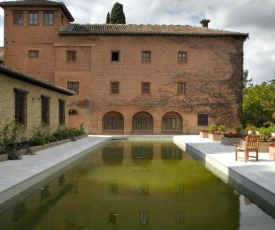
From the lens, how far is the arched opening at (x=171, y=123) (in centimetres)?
3253

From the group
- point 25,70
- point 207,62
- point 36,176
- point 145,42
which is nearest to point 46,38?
point 25,70

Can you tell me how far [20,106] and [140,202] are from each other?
35.8 feet

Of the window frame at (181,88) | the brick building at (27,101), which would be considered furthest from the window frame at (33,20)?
the window frame at (181,88)

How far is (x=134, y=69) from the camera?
1275 inches

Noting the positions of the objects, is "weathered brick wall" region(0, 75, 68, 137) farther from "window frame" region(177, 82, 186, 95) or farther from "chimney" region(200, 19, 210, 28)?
"chimney" region(200, 19, 210, 28)

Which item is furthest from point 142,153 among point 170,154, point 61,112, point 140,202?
point 140,202

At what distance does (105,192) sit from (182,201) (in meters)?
1.80

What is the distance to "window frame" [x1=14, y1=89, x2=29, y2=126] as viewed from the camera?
15.2 meters

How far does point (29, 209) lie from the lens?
6289mm

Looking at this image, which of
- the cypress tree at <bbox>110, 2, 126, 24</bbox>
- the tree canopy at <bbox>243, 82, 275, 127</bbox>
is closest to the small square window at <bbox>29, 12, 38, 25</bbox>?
the cypress tree at <bbox>110, 2, 126, 24</bbox>

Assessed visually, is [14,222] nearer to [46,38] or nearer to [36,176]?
[36,176]

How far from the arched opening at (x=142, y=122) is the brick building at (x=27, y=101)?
36.0 ft

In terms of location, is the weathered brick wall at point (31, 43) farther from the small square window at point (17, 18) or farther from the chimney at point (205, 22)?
the chimney at point (205, 22)

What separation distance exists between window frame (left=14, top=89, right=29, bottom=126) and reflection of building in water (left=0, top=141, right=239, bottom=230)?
20.5 ft
